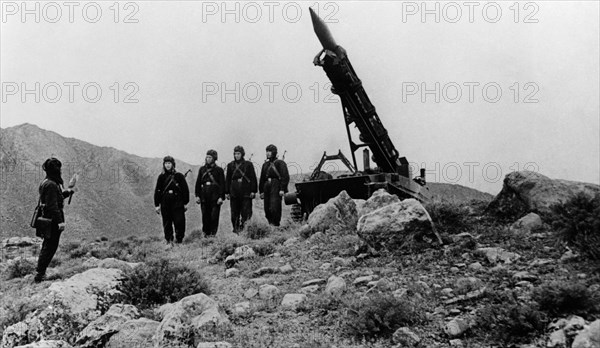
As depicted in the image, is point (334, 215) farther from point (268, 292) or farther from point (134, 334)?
point (134, 334)

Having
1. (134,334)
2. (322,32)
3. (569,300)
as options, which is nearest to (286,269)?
(134,334)

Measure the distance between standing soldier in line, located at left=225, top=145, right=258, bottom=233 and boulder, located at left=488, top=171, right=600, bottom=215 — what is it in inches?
218

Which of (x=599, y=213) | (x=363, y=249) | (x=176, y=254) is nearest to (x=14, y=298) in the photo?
(x=176, y=254)

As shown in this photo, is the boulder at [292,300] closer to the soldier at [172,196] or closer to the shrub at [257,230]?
the shrub at [257,230]

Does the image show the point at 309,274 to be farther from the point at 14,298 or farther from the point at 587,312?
the point at 14,298

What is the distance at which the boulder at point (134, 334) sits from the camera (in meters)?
3.96

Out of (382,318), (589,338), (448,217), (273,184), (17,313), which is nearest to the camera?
(589,338)

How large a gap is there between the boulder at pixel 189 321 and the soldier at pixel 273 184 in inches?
282

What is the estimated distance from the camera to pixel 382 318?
12.4 ft

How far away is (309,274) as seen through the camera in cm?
580

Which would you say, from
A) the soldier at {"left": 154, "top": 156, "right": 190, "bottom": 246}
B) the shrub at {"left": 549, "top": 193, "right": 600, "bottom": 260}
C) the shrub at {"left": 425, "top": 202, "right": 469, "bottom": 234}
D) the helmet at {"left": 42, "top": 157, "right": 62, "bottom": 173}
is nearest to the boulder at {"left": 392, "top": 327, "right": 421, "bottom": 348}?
the shrub at {"left": 549, "top": 193, "right": 600, "bottom": 260}

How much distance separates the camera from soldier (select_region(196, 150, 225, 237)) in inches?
446

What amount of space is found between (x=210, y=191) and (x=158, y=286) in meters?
6.13

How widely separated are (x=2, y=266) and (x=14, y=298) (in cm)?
405
